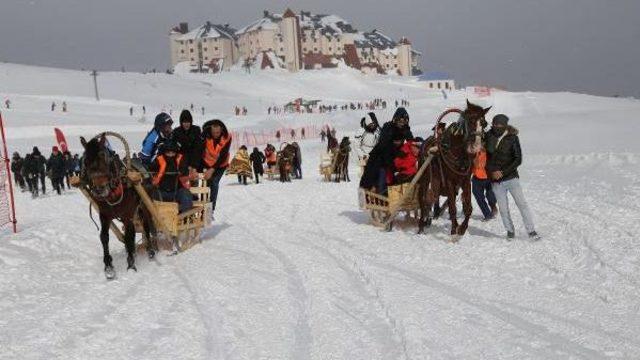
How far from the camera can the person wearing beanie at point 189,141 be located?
9.02 m

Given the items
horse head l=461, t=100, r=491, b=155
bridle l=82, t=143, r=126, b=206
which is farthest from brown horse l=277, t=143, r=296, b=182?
bridle l=82, t=143, r=126, b=206

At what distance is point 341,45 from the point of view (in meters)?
141

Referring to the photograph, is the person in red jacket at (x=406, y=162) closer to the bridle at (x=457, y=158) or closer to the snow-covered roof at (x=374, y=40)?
the bridle at (x=457, y=158)

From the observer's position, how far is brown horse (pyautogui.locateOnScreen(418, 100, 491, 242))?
830 centimetres

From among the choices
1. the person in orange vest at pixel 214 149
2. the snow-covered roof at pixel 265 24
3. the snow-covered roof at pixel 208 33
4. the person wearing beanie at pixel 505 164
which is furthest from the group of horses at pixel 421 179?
the snow-covered roof at pixel 208 33

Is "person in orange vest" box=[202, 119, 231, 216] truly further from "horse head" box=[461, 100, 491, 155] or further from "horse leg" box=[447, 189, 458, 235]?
"horse head" box=[461, 100, 491, 155]

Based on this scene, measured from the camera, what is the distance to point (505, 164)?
826 cm

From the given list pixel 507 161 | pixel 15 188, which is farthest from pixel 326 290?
pixel 15 188

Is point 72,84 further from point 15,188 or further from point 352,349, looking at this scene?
point 352,349

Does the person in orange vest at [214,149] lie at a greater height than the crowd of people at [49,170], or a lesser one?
greater

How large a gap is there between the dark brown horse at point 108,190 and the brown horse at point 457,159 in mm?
4055

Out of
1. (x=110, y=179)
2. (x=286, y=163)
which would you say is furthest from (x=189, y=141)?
(x=286, y=163)

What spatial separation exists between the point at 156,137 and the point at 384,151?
3.52 m

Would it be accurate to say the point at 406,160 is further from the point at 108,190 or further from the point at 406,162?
the point at 108,190
